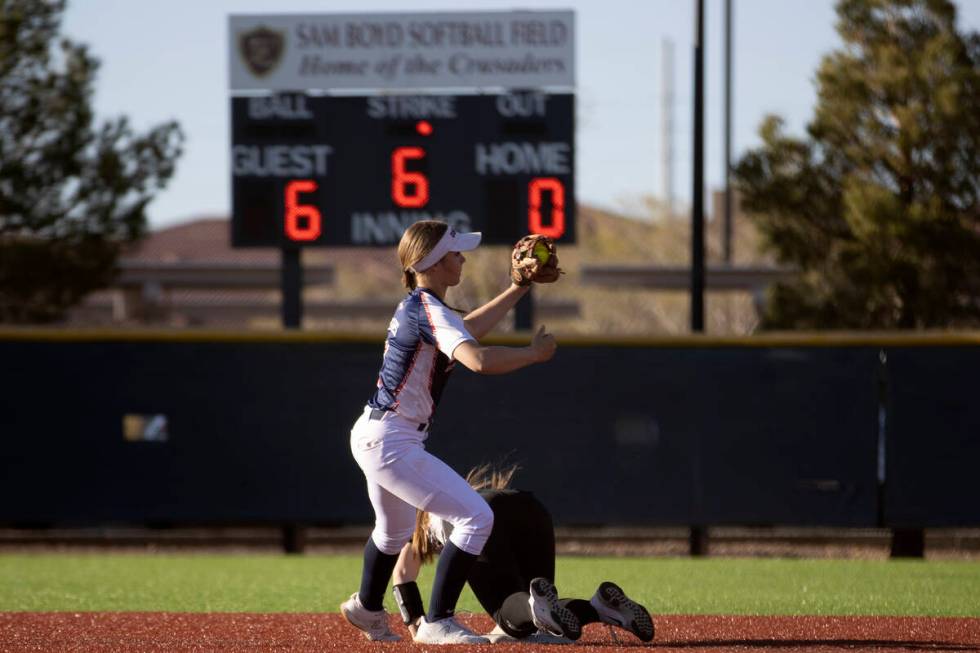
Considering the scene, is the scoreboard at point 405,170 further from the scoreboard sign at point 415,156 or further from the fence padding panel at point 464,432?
the fence padding panel at point 464,432

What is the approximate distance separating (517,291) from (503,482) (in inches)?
47.8

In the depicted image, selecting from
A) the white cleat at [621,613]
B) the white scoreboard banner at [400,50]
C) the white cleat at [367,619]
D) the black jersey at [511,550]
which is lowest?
the white cleat at [367,619]

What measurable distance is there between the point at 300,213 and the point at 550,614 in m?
8.36

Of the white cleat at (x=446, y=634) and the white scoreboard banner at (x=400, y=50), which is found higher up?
the white scoreboard banner at (x=400, y=50)

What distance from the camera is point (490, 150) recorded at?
13984mm

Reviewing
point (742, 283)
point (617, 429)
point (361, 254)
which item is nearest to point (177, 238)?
point (361, 254)

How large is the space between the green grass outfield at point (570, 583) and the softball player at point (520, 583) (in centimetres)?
182

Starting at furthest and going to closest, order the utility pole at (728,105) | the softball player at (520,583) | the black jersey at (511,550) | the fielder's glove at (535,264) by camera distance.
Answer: the utility pole at (728,105) < the black jersey at (511,550) < the softball player at (520,583) < the fielder's glove at (535,264)

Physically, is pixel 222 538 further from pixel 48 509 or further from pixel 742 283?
pixel 742 283

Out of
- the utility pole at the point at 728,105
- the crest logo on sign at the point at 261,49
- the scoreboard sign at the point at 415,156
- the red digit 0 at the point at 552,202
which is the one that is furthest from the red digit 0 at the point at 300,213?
the utility pole at the point at 728,105

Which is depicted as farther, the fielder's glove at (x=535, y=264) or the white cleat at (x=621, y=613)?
the white cleat at (x=621, y=613)

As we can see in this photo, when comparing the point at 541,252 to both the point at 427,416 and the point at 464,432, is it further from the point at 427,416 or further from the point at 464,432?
the point at 464,432

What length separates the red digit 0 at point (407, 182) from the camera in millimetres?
14016

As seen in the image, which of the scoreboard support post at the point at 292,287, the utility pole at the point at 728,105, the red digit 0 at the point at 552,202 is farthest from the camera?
the utility pole at the point at 728,105
